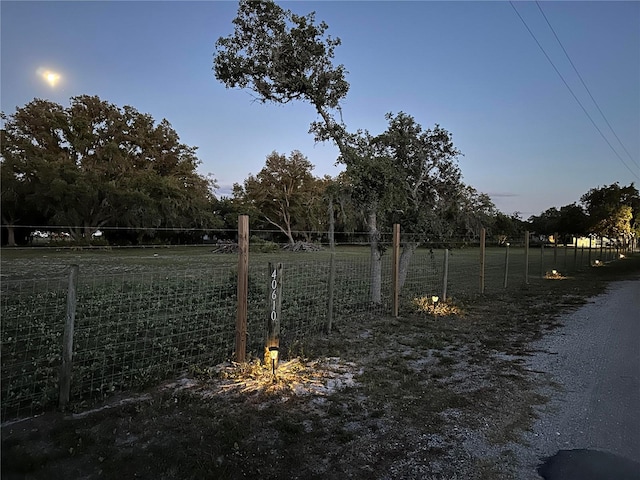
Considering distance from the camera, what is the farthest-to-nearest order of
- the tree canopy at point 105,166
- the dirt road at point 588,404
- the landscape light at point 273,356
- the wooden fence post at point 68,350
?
1. the tree canopy at point 105,166
2. the landscape light at point 273,356
3. the wooden fence post at point 68,350
4. the dirt road at point 588,404

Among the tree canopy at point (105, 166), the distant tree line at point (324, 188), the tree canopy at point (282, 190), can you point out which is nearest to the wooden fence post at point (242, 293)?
the distant tree line at point (324, 188)

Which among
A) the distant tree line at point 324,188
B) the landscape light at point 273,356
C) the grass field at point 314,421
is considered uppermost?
the distant tree line at point 324,188

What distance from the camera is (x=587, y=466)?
7.20 ft

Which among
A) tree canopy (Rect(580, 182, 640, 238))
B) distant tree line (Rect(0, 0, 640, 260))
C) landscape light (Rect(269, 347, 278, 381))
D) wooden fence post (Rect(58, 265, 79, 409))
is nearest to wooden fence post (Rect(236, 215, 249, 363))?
landscape light (Rect(269, 347, 278, 381))

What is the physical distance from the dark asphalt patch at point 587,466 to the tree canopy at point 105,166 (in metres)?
13.2

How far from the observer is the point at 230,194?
120ft

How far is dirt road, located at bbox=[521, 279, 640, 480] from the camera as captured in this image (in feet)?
7.30

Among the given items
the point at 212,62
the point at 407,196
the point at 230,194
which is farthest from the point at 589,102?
the point at 230,194

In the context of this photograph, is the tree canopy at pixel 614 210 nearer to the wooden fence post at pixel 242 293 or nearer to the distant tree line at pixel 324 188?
the distant tree line at pixel 324 188

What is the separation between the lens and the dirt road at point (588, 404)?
87.7 inches

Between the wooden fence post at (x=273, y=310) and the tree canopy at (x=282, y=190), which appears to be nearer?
the wooden fence post at (x=273, y=310)

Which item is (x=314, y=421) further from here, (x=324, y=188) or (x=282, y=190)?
(x=282, y=190)

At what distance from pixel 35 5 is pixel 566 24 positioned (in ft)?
36.2

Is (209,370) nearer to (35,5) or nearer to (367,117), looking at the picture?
(35,5)
